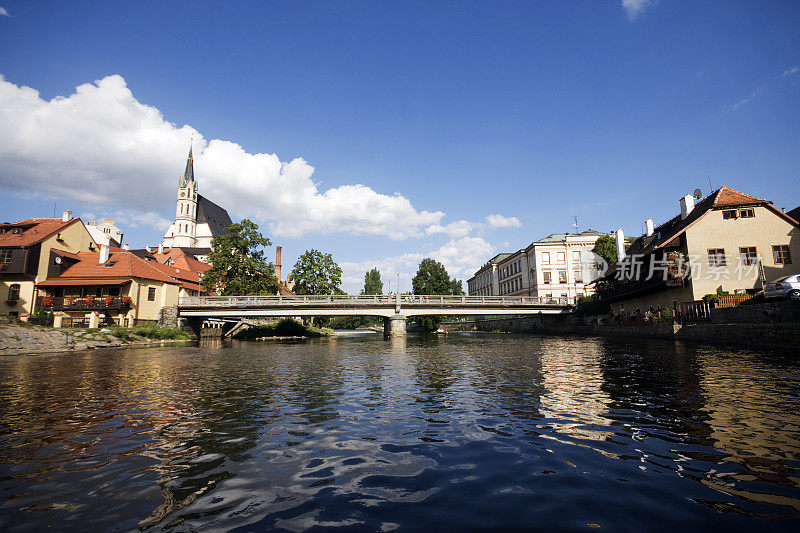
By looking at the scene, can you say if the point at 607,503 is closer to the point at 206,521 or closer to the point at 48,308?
the point at 206,521

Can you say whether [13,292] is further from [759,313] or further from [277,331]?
[759,313]

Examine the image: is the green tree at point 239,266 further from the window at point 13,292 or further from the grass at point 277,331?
the window at point 13,292

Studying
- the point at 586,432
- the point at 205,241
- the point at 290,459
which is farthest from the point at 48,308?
the point at 205,241

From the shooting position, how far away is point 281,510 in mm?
3988

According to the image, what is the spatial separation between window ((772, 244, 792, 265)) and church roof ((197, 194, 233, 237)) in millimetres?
123023

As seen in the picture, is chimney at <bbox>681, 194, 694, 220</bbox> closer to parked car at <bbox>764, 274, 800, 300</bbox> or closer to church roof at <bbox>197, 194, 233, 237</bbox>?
parked car at <bbox>764, 274, 800, 300</bbox>

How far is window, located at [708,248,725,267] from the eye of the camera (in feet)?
107

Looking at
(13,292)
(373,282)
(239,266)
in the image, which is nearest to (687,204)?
(239,266)

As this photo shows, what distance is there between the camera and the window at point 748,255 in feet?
106

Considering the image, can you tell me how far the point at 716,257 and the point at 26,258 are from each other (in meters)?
66.5

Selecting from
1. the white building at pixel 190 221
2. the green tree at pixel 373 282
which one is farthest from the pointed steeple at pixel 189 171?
the green tree at pixel 373 282

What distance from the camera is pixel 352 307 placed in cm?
4834

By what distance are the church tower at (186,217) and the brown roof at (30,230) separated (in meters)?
75.7

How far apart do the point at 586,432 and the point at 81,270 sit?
56002 millimetres
